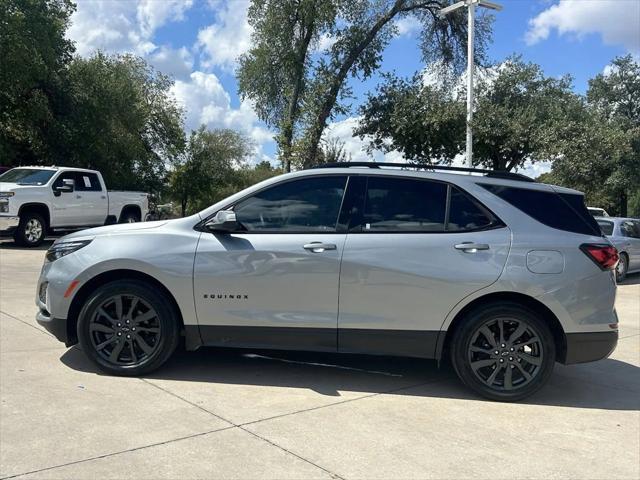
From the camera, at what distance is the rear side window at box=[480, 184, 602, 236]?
476 centimetres

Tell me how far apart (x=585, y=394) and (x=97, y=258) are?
14.0 ft

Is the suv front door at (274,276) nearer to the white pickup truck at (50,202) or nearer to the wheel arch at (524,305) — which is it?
the wheel arch at (524,305)

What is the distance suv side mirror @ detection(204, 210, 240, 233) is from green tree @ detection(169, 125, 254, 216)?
4880 cm

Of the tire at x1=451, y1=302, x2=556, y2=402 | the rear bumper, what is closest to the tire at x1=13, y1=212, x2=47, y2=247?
the tire at x1=451, y1=302, x2=556, y2=402

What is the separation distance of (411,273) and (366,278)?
1.17 ft

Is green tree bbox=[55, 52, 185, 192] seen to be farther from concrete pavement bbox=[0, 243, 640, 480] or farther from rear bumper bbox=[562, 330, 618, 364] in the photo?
rear bumper bbox=[562, 330, 618, 364]

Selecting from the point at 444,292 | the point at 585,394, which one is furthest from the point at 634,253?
the point at 444,292

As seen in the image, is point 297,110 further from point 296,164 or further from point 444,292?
point 444,292

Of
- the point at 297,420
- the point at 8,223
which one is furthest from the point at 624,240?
the point at 8,223

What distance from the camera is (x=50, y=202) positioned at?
1480 cm

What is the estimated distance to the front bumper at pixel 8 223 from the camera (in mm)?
13898

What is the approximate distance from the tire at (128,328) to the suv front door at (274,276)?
0.30 meters

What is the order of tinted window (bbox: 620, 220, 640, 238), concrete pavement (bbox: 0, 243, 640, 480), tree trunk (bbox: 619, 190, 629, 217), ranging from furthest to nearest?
→ tree trunk (bbox: 619, 190, 629, 217) → tinted window (bbox: 620, 220, 640, 238) → concrete pavement (bbox: 0, 243, 640, 480)

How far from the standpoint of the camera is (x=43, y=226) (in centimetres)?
1480
